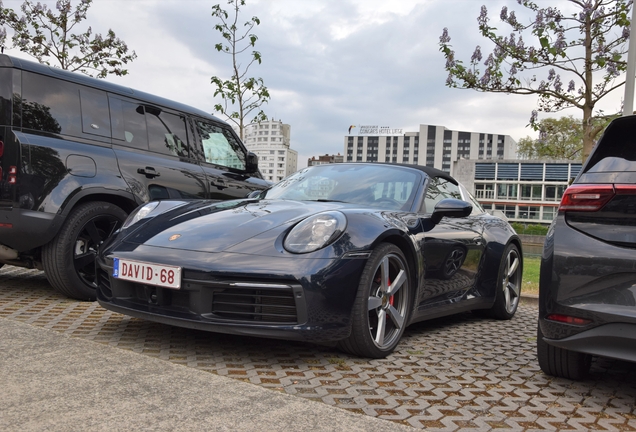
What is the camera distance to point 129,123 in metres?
5.75

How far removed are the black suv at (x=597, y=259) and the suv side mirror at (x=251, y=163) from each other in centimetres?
426

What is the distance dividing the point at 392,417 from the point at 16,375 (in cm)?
173

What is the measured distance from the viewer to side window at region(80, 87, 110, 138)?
5.32m

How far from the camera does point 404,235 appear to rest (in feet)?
13.2

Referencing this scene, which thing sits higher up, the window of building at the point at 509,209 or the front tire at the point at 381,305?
the front tire at the point at 381,305

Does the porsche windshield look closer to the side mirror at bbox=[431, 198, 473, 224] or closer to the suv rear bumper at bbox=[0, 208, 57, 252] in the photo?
the side mirror at bbox=[431, 198, 473, 224]

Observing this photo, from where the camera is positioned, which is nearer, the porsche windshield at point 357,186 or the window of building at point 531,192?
the porsche windshield at point 357,186

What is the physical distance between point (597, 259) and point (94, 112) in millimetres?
4209

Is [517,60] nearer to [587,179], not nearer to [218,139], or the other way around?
[218,139]

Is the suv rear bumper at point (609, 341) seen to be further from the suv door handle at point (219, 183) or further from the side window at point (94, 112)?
the suv door handle at point (219, 183)

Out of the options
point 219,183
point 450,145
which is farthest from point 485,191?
point 219,183

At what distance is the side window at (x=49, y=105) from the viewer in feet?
15.8

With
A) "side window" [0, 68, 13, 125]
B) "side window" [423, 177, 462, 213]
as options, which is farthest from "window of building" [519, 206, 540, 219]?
"side window" [0, 68, 13, 125]

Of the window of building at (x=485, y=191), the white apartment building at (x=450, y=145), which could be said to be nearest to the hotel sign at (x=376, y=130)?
the white apartment building at (x=450, y=145)
